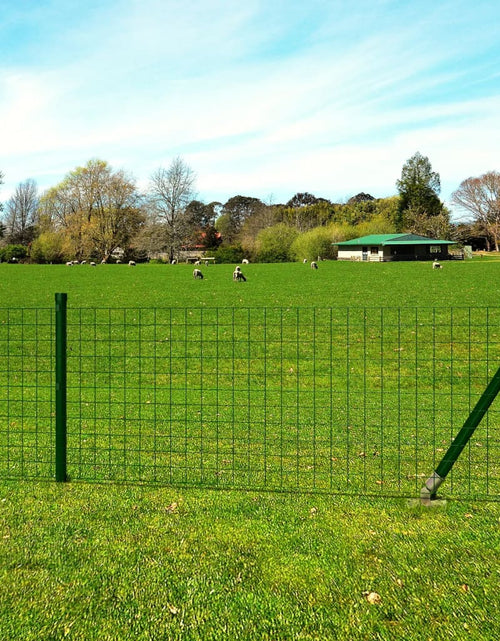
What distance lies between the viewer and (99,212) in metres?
76.4

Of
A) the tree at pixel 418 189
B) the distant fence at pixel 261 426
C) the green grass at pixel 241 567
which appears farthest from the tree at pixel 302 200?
the green grass at pixel 241 567

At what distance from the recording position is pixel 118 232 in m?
76.0

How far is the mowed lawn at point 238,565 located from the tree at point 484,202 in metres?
96.4

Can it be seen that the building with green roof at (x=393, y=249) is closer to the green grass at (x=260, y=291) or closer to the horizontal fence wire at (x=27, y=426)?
the green grass at (x=260, y=291)

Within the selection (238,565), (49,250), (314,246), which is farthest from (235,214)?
(238,565)

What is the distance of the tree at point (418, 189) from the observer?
304ft

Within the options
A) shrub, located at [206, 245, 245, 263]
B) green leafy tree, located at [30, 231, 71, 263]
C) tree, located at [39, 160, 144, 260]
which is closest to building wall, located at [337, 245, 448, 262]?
shrub, located at [206, 245, 245, 263]

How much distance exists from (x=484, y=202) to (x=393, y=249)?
3171cm

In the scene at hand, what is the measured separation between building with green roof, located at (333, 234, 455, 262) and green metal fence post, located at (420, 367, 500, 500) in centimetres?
6750

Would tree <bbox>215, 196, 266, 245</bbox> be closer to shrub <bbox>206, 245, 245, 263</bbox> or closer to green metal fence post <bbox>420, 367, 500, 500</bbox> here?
shrub <bbox>206, 245, 245, 263</bbox>

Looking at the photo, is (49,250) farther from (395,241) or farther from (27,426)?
(27,426)

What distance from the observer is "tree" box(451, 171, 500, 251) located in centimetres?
9350

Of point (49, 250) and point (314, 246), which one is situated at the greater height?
point (314, 246)

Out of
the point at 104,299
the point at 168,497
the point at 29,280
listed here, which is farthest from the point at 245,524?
the point at 29,280
